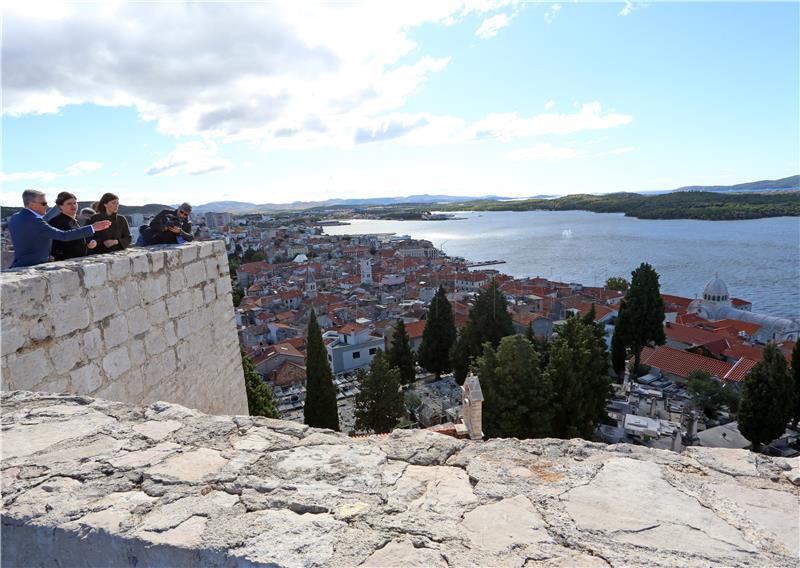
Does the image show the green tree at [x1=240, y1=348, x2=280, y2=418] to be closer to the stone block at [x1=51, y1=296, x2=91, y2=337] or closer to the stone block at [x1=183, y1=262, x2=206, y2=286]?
the stone block at [x1=183, y1=262, x2=206, y2=286]

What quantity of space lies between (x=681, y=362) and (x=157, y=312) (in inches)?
1251

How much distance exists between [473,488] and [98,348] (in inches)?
101

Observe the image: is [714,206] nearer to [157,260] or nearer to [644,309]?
[644,309]

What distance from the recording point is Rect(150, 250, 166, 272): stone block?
3602 millimetres

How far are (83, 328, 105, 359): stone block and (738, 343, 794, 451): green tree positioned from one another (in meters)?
20.3

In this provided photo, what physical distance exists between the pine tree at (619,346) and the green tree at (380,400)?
1574cm

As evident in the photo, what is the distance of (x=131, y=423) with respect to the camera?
2240 millimetres

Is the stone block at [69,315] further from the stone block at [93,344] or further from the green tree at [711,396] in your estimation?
A: the green tree at [711,396]

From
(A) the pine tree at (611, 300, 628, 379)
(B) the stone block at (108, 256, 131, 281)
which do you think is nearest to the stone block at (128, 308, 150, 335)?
(B) the stone block at (108, 256, 131, 281)

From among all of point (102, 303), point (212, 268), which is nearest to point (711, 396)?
point (212, 268)

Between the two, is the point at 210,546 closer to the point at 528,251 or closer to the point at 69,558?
the point at 69,558

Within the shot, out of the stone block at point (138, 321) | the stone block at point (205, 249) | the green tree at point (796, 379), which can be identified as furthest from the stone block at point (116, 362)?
the green tree at point (796, 379)

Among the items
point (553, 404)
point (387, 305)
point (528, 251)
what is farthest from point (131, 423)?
point (528, 251)

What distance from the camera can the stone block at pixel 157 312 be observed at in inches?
141
